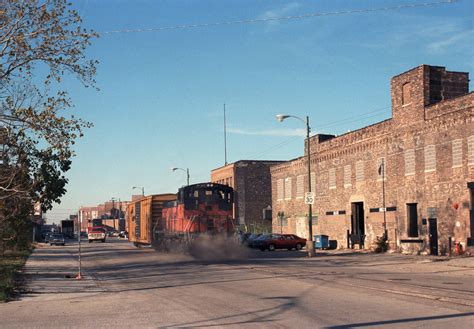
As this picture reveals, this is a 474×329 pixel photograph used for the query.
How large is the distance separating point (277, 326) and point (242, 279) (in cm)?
1028

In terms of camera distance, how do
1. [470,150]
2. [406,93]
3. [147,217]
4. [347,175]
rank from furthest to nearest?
[147,217] → [347,175] → [406,93] → [470,150]

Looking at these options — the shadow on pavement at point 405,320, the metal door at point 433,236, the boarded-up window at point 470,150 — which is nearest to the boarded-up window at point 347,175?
the metal door at point 433,236

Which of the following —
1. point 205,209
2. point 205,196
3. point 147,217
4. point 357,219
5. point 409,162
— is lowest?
point 357,219

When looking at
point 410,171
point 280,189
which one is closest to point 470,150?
point 410,171

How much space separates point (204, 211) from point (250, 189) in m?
47.1

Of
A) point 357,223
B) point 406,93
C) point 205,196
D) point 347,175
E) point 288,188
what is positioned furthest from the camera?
point 288,188

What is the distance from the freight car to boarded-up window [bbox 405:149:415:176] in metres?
17.3

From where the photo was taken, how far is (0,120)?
21.8 meters

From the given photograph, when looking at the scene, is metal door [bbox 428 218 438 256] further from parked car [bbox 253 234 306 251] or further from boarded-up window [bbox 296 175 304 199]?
boarded-up window [bbox 296 175 304 199]

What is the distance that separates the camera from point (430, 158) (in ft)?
128

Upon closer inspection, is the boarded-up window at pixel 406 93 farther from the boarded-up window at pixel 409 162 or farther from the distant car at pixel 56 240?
the distant car at pixel 56 240

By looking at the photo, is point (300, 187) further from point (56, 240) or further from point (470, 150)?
point (56, 240)

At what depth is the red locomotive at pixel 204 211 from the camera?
36.6 m

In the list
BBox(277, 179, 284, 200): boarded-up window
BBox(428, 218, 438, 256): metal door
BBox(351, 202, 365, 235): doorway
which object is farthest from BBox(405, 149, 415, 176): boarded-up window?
BBox(277, 179, 284, 200): boarded-up window
